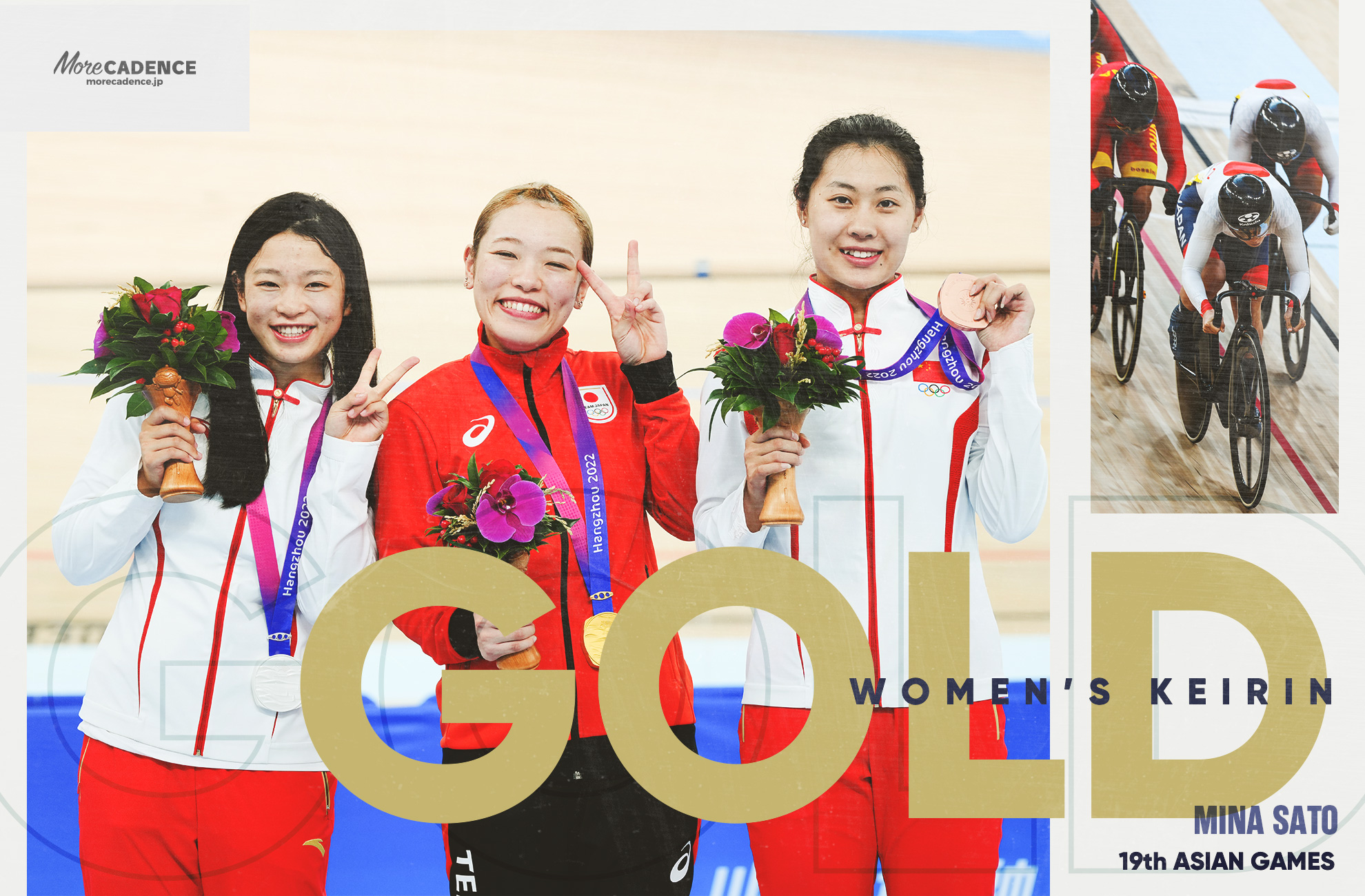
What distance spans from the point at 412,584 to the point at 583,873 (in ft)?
2.95

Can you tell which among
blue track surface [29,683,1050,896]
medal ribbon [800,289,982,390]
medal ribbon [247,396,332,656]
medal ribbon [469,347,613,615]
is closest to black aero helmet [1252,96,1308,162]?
medal ribbon [800,289,982,390]

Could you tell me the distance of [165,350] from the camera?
2.82 m

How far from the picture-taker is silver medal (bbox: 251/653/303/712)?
2867 mm

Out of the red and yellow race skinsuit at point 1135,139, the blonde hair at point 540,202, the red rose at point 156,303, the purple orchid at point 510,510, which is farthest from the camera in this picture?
the red and yellow race skinsuit at point 1135,139

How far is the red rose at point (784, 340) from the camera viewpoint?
2.79m

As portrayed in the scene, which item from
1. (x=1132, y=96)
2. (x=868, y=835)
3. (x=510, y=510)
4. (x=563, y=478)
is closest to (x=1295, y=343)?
(x=1132, y=96)

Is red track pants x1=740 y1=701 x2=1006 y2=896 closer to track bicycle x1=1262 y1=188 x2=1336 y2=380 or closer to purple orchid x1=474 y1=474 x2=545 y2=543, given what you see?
purple orchid x1=474 y1=474 x2=545 y2=543

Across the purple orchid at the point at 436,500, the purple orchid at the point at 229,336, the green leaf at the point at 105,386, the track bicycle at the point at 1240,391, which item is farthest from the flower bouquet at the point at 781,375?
the green leaf at the point at 105,386

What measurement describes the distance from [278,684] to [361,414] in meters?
0.75

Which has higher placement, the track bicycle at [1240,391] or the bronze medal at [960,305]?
the bronze medal at [960,305]

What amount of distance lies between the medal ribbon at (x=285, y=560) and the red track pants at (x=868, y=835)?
1.27m

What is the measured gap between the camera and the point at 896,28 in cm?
302

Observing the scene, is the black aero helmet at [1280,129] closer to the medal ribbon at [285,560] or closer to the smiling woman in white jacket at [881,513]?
the smiling woman in white jacket at [881,513]

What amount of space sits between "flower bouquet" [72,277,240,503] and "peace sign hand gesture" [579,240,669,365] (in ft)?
3.23
